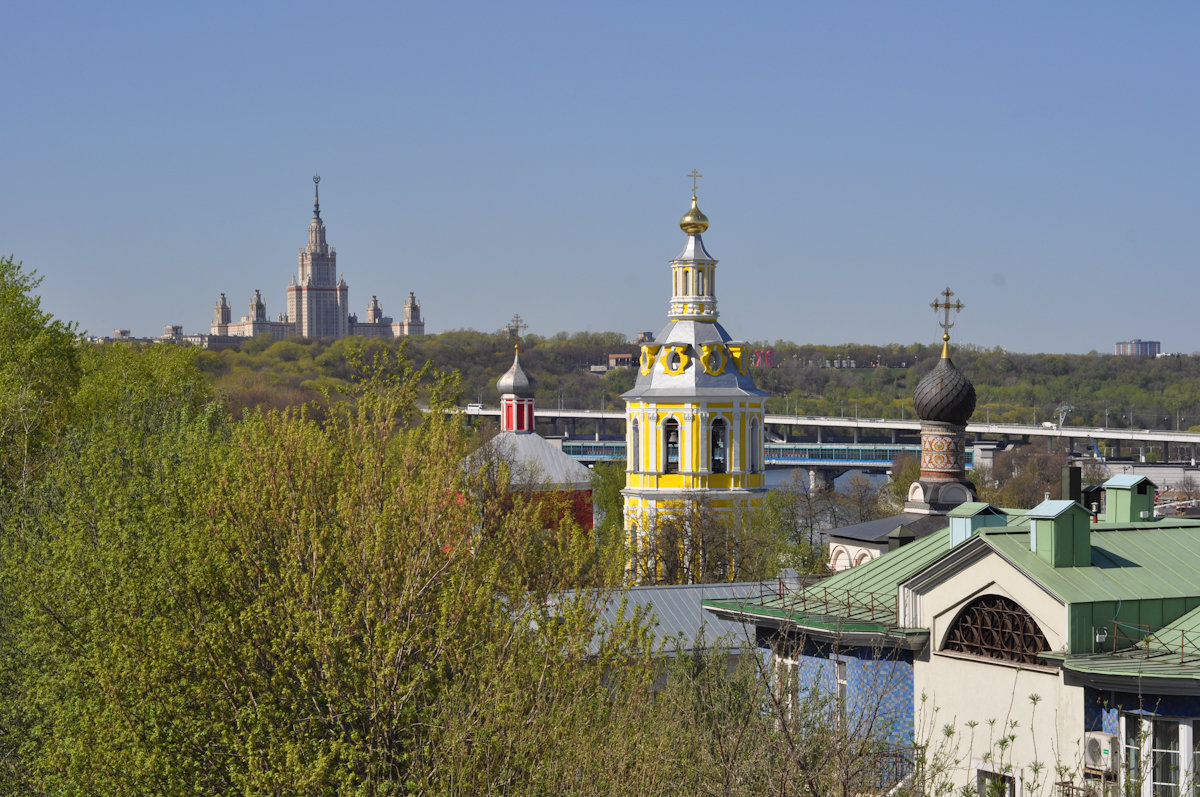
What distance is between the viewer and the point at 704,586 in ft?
79.5

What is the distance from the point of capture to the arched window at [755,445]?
38.4m

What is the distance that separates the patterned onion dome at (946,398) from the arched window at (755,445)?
11.4m

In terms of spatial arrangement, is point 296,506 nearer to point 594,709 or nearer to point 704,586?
point 594,709

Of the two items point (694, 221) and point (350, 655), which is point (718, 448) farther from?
point (350, 655)

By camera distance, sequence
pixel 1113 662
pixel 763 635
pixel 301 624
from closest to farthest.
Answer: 1. pixel 301 624
2. pixel 1113 662
3. pixel 763 635

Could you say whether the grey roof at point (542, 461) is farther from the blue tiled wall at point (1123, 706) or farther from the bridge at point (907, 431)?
the bridge at point (907, 431)

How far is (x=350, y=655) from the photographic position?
13000 millimetres

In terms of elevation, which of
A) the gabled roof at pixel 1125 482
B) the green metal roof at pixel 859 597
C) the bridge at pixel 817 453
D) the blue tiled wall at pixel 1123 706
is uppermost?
the gabled roof at pixel 1125 482

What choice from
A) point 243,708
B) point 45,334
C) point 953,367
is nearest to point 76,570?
point 243,708

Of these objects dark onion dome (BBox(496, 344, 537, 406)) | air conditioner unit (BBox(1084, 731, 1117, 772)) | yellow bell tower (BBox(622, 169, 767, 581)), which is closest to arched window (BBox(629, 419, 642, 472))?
yellow bell tower (BBox(622, 169, 767, 581))

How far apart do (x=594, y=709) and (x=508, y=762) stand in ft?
3.69

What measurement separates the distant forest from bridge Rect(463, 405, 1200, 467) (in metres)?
1.90

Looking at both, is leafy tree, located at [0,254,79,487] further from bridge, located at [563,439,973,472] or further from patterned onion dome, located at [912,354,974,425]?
bridge, located at [563,439,973,472]

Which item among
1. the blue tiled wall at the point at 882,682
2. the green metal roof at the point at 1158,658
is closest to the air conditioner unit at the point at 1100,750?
the green metal roof at the point at 1158,658
